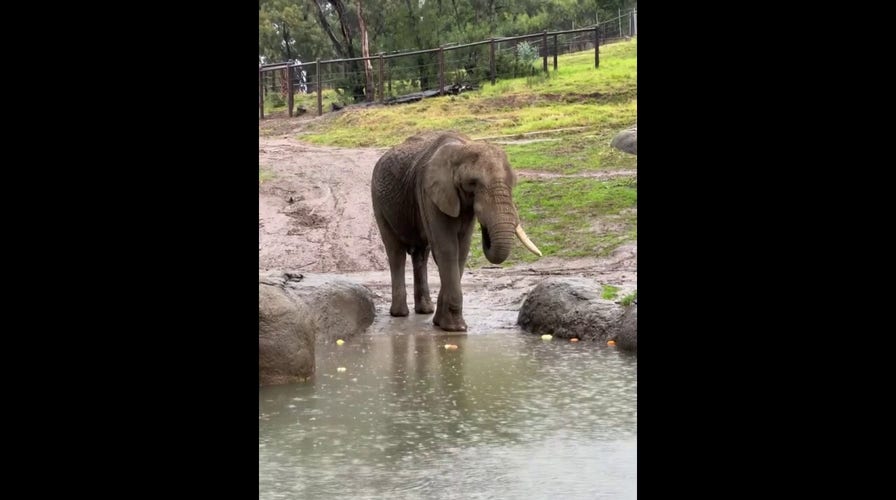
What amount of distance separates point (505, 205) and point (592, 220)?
22.5ft

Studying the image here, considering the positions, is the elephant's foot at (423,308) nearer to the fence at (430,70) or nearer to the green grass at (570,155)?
the green grass at (570,155)

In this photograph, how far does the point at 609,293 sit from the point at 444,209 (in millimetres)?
1661

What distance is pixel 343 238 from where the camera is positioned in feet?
50.1

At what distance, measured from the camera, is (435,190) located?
913 cm

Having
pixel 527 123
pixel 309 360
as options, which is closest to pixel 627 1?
pixel 527 123

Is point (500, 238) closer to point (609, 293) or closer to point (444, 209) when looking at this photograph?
point (444, 209)

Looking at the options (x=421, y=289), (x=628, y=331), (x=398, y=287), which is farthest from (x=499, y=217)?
(x=421, y=289)

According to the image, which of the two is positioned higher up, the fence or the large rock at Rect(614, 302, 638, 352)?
the fence

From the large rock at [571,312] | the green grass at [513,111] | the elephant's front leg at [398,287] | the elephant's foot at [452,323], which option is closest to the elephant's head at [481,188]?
the large rock at [571,312]

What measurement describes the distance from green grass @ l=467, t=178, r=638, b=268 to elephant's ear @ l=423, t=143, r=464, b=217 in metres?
5.19

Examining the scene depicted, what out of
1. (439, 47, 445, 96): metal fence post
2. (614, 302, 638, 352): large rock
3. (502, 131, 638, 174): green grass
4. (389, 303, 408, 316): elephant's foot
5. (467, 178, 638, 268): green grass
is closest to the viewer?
(614, 302, 638, 352): large rock

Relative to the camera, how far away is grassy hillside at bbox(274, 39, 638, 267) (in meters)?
15.4

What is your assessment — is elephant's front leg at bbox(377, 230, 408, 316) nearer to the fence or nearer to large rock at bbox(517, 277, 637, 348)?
large rock at bbox(517, 277, 637, 348)

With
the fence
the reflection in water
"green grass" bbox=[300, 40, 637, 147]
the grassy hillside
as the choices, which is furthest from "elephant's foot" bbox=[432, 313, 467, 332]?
the fence
